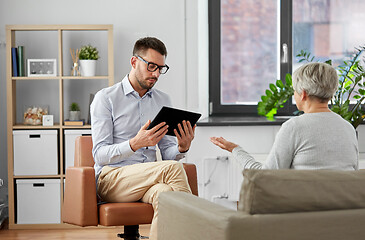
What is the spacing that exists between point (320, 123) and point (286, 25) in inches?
106

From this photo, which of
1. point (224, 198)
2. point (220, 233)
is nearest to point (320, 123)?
point (220, 233)

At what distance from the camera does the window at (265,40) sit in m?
4.73

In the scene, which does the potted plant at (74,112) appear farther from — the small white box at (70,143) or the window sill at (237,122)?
the window sill at (237,122)

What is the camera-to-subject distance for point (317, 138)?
7.02 feet

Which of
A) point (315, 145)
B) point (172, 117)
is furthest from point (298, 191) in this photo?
point (172, 117)

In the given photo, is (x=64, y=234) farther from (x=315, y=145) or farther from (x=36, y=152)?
(x=315, y=145)

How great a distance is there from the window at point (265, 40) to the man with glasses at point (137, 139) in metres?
1.55

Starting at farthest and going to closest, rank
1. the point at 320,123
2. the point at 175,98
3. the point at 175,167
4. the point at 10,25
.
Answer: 1. the point at 175,98
2. the point at 10,25
3. the point at 175,167
4. the point at 320,123

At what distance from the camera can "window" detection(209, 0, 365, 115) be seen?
473 cm

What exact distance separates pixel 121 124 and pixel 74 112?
4.75 ft

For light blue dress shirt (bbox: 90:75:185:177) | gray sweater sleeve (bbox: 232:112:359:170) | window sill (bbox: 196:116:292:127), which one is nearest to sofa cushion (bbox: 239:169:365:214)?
gray sweater sleeve (bbox: 232:112:359:170)

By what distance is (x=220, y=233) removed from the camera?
5.42ft

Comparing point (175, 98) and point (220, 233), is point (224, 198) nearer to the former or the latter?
point (175, 98)

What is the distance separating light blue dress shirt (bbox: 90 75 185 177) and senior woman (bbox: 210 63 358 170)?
958 mm
